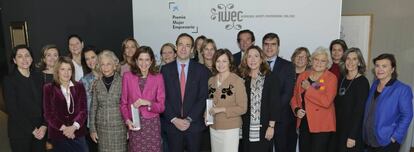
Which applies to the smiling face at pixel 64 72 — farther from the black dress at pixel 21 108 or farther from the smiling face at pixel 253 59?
the smiling face at pixel 253 59

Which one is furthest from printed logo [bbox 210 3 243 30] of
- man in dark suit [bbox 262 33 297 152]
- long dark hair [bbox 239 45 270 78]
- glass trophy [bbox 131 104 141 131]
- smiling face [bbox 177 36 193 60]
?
glass trophy [bbox 131 104 141 131]

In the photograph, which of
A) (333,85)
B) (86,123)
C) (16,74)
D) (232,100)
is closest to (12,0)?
(16,74)

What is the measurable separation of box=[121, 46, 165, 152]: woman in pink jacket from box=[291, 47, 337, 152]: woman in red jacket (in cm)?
134

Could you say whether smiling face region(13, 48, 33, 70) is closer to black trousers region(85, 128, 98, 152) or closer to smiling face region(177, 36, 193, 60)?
black trousers region(85, 128, 98, 152)

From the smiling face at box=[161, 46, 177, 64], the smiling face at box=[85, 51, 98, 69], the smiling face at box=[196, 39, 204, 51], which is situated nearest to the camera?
the smiling face at box=[85, 51, 98, 69]

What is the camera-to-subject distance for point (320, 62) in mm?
2973

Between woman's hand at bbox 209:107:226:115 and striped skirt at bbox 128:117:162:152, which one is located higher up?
woman's hand at bbox 209:107:226:115

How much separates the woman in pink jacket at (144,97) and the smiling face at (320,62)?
145 centimetres

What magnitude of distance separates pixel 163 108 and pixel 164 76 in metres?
0.30

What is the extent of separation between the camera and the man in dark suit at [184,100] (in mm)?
2904

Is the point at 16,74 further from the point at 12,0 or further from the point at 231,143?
the point at 12,0

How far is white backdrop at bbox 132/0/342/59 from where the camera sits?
13.8 feet

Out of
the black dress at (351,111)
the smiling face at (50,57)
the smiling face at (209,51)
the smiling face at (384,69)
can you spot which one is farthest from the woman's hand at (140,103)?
the smiling face at (384,69)

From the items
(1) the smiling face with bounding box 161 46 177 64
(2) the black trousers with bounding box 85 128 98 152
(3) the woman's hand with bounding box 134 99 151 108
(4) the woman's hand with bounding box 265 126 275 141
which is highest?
(1) the smiling face with bounding box 161 46 177 64
